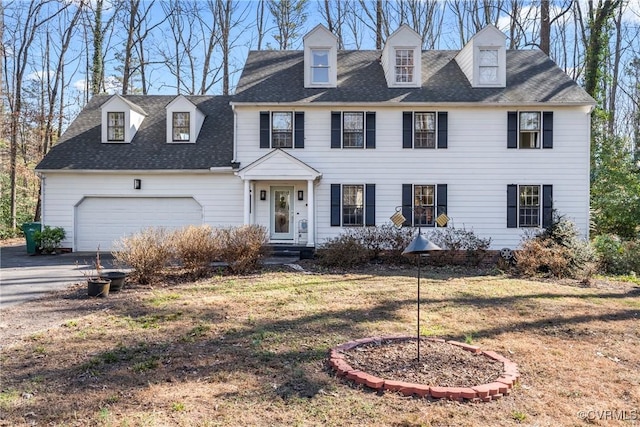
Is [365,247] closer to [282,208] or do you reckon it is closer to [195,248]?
[282,208]

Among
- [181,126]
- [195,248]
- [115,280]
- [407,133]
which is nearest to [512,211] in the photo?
[407,133]

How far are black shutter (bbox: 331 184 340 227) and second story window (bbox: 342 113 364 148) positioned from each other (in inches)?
57.7

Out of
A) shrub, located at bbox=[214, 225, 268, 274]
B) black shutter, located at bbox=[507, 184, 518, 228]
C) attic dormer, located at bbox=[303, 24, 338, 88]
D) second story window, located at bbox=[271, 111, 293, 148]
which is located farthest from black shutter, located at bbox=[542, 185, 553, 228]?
shrub, located at bbox=[214, 225, 268, 274]

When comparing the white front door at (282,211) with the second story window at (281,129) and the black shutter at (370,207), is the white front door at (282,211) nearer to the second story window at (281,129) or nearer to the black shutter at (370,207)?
the second story window at (281,129)

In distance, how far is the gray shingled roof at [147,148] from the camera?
1488 cm

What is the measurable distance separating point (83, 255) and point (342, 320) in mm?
11487

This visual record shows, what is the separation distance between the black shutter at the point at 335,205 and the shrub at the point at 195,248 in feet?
16.8

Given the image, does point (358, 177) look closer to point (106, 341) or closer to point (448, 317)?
point (448, 317)

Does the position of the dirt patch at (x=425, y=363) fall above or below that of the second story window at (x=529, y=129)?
below

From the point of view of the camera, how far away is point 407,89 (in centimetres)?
1488

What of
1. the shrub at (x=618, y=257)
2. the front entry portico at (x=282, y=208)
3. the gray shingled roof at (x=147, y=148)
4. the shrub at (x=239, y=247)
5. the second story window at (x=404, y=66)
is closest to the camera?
the shrub at (x=239, y=247)

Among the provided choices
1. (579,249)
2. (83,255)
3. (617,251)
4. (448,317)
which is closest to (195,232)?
(448,317)

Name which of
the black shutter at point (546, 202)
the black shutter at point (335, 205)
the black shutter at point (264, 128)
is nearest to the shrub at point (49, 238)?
the black shutter at point (264, 128)

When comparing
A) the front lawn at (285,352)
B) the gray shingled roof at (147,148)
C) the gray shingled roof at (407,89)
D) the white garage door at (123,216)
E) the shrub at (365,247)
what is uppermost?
the gray shingled roof at (407,89)
